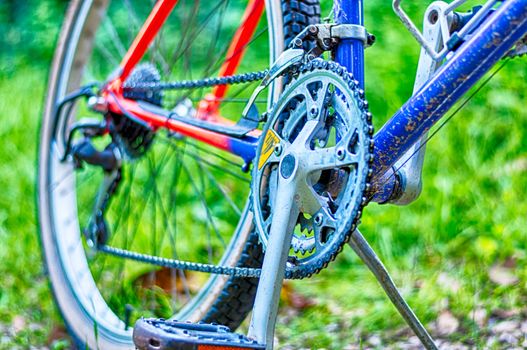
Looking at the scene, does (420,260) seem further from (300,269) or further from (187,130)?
(300,269)

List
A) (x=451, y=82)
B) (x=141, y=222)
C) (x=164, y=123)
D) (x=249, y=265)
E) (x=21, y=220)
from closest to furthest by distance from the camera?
1. (x=451, y=82)
2. (x=249, y=265)
3. (x=164, y=123)
4. (x=141, y=222)
5. (x=21, y=220)

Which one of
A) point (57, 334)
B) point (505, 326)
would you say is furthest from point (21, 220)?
point (505, 326)

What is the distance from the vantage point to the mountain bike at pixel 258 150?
149 centimetres

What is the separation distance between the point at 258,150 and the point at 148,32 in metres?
0.69

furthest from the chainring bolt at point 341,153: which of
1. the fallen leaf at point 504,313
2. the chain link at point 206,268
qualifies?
the fallen leaf at point 504,313

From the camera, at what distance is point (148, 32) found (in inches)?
88.4

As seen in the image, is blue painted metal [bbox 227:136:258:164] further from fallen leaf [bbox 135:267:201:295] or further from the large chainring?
fallen leaf [bbox 135:267:201:295]

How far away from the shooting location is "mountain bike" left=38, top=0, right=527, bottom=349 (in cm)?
149

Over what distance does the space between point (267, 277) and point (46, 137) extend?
1331 millimetres

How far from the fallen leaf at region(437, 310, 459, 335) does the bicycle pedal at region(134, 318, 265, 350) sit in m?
1.00

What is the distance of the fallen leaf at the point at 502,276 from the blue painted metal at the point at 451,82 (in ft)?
3.55

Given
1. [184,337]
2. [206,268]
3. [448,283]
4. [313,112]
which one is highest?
[448,283]

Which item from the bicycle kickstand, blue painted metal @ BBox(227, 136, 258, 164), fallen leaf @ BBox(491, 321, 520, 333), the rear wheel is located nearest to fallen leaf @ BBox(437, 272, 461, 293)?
fallen leaf @ BBox(491, 321, 520, 333)

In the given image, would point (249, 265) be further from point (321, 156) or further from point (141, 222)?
point (141, 222)
